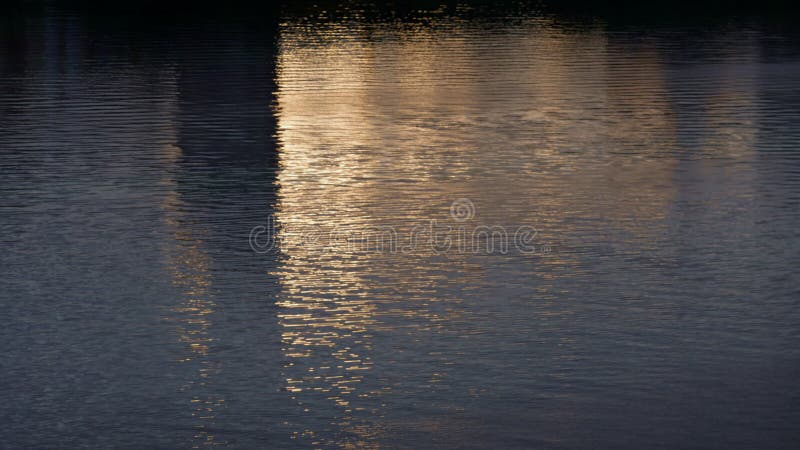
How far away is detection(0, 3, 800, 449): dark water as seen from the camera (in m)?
12.8

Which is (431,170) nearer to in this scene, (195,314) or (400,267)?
(400,267)

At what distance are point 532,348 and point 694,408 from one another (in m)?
2.17

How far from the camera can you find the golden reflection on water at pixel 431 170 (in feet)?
51.5

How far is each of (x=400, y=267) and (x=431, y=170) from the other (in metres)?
6.98

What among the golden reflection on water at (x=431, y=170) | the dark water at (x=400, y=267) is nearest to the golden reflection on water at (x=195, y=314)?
the dark water at (x=400, y=267)

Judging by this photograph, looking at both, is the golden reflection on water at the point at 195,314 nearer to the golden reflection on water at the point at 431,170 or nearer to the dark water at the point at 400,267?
the dark water at the point at 400,267

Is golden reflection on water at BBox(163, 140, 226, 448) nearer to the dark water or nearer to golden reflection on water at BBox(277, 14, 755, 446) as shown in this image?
the dark water

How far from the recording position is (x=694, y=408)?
42.0ft

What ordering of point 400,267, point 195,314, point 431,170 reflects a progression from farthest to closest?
Result: point 431,170 → point 400,267 → point 195,314

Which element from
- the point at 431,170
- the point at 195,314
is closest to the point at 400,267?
the point at 195,314

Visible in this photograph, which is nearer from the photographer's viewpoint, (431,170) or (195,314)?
(195,314)

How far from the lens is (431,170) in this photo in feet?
82.2

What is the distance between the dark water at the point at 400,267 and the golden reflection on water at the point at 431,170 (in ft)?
0.25

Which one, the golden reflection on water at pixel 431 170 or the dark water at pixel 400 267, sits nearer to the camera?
the dark water at pixel 400 267
